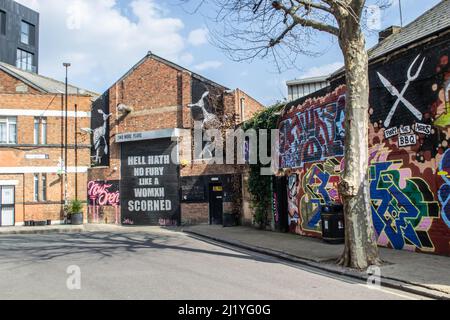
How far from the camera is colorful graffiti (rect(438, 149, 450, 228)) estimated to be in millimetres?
9820

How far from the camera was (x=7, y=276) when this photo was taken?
893 cm

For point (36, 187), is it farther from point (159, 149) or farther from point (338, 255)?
point (338, 255)

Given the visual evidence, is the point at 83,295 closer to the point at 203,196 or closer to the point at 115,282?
the point at 115,282

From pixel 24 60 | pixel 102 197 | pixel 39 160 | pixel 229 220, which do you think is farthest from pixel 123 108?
pixel 24 60

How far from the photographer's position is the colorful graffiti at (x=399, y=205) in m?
10.5

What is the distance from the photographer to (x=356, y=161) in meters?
9.38

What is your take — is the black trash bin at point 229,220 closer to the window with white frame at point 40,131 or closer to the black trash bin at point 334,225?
the black trash bin at point 334,225

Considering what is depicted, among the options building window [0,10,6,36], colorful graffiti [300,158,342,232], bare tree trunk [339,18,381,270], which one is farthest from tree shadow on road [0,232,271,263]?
building window [0,10,6,36]

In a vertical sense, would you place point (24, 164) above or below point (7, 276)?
above

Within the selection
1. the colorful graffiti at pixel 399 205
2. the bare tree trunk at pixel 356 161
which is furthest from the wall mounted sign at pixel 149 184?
the bare tree trunk at pixel 356 161

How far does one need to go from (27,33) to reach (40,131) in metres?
29.8

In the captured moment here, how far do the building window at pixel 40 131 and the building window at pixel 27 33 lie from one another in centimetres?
2813
